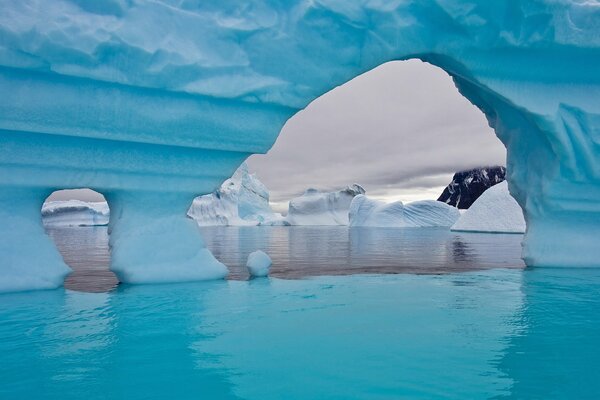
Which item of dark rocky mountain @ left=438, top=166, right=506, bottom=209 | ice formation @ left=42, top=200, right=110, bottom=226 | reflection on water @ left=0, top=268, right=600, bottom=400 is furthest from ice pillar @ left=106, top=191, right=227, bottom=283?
dark rocky mountain @ left=438, top=166, right=506, bottom=209

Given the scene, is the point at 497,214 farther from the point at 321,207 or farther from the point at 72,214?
the point at 72,214

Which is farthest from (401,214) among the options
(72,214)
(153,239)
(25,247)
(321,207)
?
(25,247)

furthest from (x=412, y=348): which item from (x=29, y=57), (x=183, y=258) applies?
(x=29, y=57)

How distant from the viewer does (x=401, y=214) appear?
34.6 meters

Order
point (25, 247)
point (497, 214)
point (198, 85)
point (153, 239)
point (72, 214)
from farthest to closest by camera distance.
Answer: point (72, 214) < point (497, 214) < point (153, 239) < point (198, 85) < point (25, 247)

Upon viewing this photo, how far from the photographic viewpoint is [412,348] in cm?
345

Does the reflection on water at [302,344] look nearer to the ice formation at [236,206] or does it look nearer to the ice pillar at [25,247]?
the ice pillar at [25,247]

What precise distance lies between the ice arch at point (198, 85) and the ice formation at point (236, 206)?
3865cm

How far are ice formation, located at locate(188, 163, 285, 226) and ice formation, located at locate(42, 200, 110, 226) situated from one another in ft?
28.3

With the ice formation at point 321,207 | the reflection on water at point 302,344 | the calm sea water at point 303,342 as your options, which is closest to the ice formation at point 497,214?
the calm sea water at point 303,342

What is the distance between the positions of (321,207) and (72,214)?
2271cm

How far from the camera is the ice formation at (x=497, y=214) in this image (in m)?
23.3

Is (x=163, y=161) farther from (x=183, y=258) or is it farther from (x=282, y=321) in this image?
(x=282, y=321)

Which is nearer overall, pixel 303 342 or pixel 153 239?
pixel 303 342
